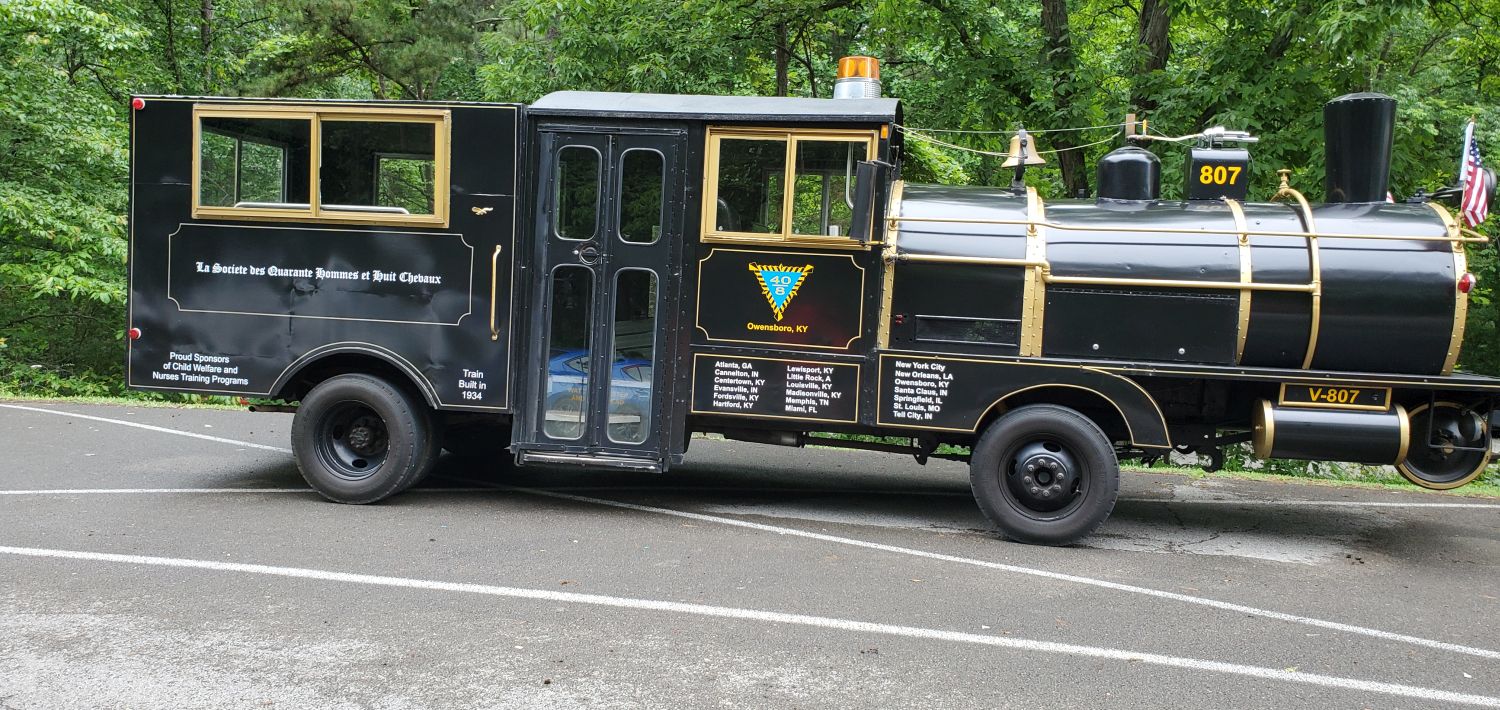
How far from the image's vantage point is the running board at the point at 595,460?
279 inches

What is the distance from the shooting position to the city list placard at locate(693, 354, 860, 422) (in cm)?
693

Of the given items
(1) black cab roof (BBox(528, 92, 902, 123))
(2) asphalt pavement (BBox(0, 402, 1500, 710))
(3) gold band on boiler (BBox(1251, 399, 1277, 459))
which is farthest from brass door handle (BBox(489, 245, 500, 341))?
(3) gold band on boiler (BBox(1251, 399, 1277, 459))

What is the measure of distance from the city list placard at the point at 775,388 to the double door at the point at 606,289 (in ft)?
0.90

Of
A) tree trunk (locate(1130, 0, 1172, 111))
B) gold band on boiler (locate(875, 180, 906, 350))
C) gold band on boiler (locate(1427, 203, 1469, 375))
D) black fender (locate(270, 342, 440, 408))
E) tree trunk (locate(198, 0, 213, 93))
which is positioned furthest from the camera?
tree trunk (locate(198, 0, 213, 93))

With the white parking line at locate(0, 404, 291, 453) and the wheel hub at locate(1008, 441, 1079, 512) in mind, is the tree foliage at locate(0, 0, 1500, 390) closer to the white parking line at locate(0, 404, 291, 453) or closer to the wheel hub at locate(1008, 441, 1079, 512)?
the white parking line at locate(0, 404, 291, 453)

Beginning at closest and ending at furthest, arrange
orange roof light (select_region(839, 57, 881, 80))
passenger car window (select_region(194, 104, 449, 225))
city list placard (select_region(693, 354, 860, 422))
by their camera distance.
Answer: city list placard (select_region(693, 354, 860, 422)), passenger car window (select_region(194, 104, 449, 225)), orange roof light (select_region(839, 57, 881, 80))

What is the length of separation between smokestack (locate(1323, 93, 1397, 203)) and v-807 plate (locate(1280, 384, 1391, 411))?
50.4 inches

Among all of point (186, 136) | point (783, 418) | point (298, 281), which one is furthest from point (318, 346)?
point (783, 418)

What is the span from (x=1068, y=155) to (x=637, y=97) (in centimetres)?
701

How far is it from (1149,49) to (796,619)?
30.6 feet

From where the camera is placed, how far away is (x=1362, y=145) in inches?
275

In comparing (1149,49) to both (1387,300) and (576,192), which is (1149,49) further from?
(576,192)

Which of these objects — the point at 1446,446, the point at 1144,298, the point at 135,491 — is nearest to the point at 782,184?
the point at 1144,298

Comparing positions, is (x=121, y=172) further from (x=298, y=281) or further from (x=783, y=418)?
(x=783, y=418)
